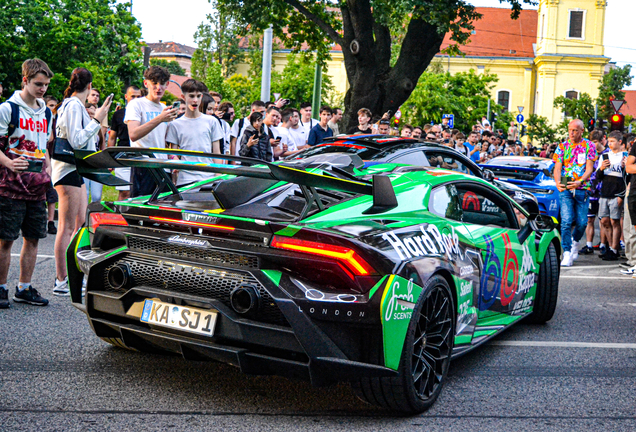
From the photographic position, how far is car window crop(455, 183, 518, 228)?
4.94 metres

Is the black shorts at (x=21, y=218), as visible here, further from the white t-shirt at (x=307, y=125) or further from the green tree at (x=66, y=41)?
the green tree at (x=66, y=41)

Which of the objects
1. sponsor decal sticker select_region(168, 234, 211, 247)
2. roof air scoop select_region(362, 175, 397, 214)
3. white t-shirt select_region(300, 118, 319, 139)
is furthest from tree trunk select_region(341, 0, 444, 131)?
sponsor decal sticker select_region(168, 234, 211, 247)

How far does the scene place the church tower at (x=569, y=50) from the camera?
7456 cm

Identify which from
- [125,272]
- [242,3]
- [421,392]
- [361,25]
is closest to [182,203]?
[125,272]

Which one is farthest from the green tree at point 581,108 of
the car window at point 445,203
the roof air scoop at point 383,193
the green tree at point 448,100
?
the roof air scoop at point 383,193

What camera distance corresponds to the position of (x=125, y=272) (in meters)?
3.87

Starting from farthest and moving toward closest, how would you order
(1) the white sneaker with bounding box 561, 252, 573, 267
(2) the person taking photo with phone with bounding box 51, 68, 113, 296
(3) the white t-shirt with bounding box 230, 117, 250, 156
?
(1) the white sneaker with bounding box 561, 252, 573, 267 < (3) the white t-shirt with bounding box 230, 117, 250, 156 < (2) the person taking photo with phone with bounding box 51, 68, 113, 296

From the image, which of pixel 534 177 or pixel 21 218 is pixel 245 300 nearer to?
pixel 21 218

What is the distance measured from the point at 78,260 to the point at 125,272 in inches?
18.0

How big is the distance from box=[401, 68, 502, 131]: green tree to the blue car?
4530cm

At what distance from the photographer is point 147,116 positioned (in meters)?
6.93

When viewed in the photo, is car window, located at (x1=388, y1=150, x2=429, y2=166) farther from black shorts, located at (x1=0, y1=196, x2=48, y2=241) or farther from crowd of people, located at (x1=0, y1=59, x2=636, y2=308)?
black shorts, located at (x1=0, y1=196, x2=48, y2=241)

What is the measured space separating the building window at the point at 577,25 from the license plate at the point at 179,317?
7840 centimetres

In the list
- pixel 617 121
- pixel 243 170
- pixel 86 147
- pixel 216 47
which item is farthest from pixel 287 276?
pixel 216 47
